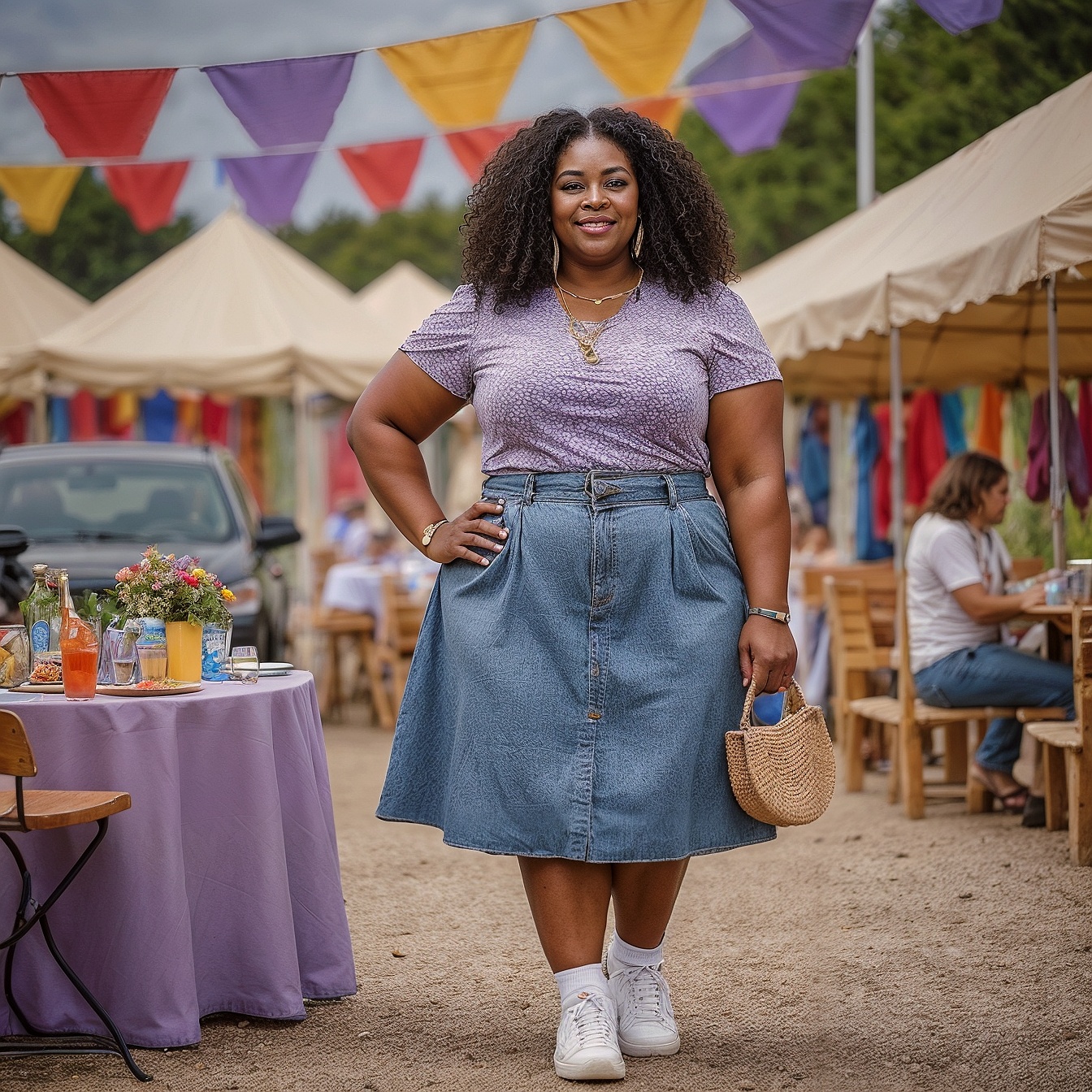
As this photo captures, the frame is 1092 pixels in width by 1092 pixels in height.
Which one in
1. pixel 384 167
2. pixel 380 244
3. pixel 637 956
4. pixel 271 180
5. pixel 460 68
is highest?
pixel 380 244

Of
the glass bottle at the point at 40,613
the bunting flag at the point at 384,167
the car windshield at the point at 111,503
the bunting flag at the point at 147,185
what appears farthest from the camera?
the bunting flag at the point at 147,185

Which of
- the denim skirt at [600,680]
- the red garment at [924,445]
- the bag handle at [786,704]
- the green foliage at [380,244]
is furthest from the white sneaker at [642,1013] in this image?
the green foliage at [380,244]

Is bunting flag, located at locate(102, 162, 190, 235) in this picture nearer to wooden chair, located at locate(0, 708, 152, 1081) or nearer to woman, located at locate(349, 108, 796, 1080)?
woman, located at locate(349, 108, 796, 1080)

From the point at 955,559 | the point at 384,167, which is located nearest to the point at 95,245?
the point at 384,167

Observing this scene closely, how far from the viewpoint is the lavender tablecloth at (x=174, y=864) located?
12.0ft

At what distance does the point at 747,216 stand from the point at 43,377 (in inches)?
657

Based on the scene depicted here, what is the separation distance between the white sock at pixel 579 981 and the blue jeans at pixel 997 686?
3.85m

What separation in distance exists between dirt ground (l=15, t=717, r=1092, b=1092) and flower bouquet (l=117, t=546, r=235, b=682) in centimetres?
94

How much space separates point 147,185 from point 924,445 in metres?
6.48

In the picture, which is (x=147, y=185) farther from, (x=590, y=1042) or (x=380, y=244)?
(x=380, y=244)

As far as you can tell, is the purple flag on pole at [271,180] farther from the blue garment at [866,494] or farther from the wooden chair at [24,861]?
the wooden chair at [24,861]

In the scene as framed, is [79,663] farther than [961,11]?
No

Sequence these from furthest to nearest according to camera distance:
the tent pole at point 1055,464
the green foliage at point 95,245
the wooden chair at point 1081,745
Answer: the green foliage at point 95,245 → the tent pole at point 1055,464 → the wooden chair at point 1081,745

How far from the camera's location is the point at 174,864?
12.0 feet
